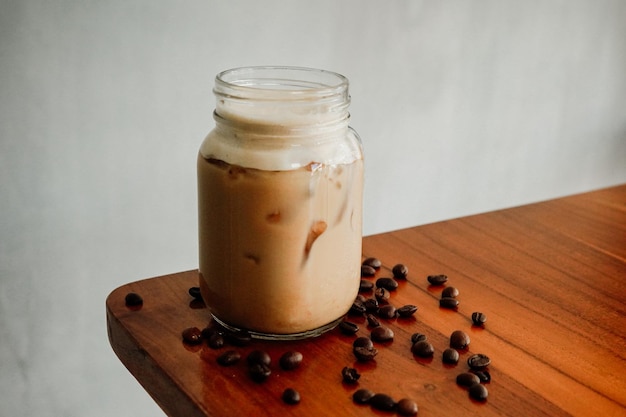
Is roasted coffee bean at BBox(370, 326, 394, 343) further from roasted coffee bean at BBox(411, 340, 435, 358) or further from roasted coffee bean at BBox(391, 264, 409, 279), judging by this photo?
roasted coffee bean at BBox(391, 264, 409, 279)

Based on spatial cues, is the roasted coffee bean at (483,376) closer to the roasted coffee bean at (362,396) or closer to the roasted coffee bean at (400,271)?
the roasted coffee bean at (362,396)

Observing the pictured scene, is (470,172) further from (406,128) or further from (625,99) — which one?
(625,99)

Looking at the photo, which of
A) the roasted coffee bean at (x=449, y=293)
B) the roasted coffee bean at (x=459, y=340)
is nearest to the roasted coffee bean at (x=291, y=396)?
the roasted coffee bean at (x=459, y=340)

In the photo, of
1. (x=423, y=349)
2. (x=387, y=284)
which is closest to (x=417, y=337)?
(x=423, y=349)

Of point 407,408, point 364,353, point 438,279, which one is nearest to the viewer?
point 407,408

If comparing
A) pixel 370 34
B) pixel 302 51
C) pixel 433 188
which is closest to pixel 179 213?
pixel 302 51

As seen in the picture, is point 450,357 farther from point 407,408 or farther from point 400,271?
point 400,271
